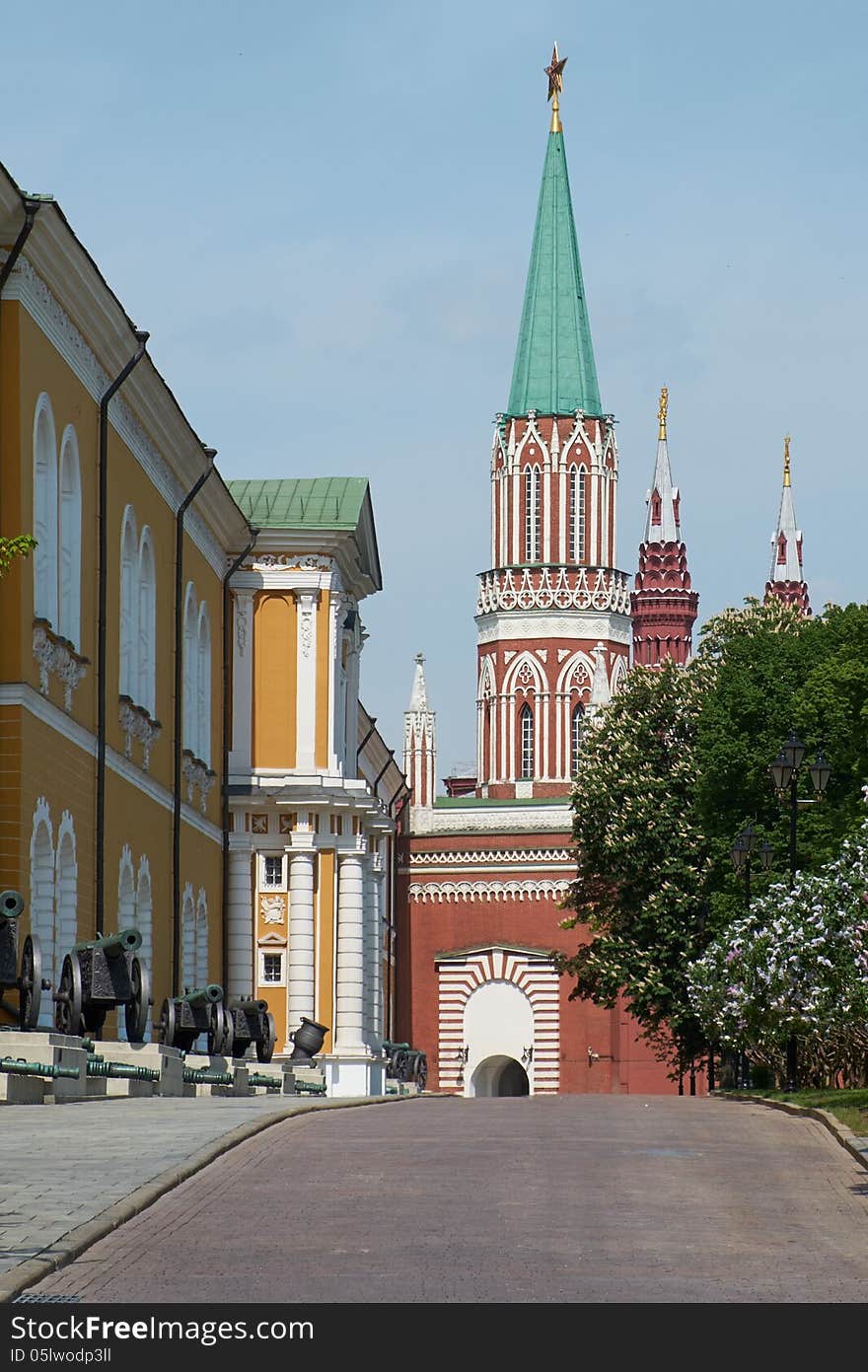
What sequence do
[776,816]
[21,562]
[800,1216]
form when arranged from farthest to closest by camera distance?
[776,816]
[21,562]
[800,1216]

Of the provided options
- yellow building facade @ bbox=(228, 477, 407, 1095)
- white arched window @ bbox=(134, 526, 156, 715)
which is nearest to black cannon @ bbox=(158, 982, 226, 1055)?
white arched window @ bbox=(134, 526, 156, 715)

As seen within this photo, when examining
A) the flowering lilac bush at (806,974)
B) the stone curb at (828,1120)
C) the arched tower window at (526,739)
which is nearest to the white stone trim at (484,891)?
the arched tower window at (526,739)

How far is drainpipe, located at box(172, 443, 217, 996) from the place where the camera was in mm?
48656

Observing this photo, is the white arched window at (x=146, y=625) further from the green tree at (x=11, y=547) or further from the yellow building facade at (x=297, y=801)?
the green tree at (x=11, y=547)

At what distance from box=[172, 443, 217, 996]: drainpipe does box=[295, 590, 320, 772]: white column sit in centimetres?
997

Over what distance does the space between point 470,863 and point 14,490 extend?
65.5 m

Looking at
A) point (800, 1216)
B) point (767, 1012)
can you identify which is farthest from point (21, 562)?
point (800, 1216)

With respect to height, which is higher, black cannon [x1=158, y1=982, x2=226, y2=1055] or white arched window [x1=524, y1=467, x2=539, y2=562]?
white arched window [x1=524, y1=467, x2=539, y2=562]

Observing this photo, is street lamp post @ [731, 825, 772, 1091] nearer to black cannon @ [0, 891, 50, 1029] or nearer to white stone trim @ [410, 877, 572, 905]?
black cannon @ [0, 891, 50, 1029]

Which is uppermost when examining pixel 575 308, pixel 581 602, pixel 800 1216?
pixel 575 308

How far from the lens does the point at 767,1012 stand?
121ft

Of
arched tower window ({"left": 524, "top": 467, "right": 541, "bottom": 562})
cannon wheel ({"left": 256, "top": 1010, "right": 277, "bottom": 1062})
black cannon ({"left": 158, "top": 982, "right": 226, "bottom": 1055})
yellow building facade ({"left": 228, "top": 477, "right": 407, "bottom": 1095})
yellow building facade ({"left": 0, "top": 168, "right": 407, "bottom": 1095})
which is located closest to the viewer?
yellow building facade ({"left": 0, "top": 168, "right": 407, "bottom": 1095})

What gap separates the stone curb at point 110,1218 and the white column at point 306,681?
38.0 m
